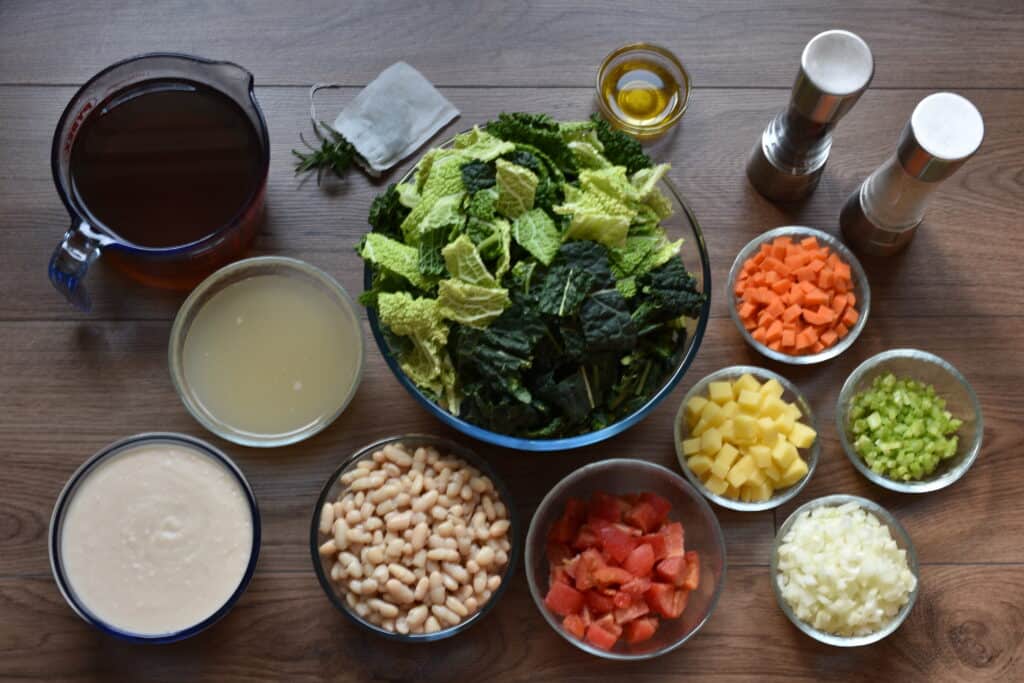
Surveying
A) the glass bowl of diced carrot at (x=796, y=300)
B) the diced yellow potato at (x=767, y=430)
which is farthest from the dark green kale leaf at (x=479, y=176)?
the diced yellow potato at (x=767, y=430)

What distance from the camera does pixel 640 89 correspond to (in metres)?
1.84

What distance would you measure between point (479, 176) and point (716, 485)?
2.17ft

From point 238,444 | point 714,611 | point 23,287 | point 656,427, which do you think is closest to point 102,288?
point 23,287

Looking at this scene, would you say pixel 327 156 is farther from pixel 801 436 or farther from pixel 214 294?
pixel 801 436

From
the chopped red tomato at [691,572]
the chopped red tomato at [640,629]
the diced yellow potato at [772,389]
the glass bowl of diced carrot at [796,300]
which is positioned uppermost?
the glass bowl of diced carrot at [796,300]

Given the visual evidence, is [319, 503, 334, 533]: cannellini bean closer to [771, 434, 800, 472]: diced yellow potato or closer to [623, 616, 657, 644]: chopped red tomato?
[623, 616, 657, 644]: chopped red tomato

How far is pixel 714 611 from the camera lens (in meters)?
1.72

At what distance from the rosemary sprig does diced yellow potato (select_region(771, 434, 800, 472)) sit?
2.95ft

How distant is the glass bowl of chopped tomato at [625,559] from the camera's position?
64.6 inches

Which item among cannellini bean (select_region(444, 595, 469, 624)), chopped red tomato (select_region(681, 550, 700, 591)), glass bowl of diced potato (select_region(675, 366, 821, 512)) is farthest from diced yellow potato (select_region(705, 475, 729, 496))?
cannellini bean (select_region(444, 595, 469, 624))

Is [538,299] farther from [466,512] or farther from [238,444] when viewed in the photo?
[238,444]

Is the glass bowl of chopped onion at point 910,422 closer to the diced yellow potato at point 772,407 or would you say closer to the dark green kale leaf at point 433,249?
the diced yellow potato at point 772,407

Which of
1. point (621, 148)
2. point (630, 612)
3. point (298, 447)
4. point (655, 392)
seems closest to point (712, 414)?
point (655, 392)

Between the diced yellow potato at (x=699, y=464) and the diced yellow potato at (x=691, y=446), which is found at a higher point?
the diced yellow potato at (x=691, y=446)
